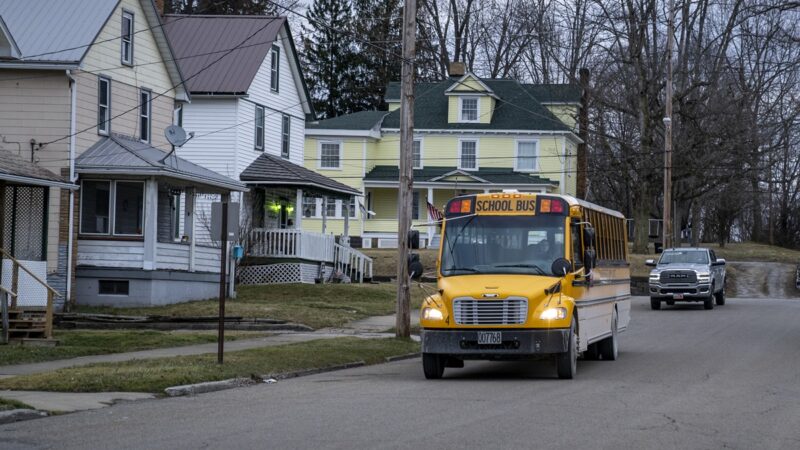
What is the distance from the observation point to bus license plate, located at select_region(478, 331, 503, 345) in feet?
56.7

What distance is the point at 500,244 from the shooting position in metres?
18.5

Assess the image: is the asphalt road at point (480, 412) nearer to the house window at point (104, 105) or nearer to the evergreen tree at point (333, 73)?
the house window at point (104, 105)

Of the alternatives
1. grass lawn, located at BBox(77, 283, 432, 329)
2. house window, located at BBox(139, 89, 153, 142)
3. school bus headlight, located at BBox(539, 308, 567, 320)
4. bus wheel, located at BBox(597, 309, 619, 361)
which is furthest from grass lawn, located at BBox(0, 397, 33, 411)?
house window, located at BBox(139, 89, 153, 142)

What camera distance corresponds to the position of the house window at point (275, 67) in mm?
45500

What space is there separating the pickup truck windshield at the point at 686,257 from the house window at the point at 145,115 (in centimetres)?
1770

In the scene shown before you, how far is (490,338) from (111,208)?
1894 cm

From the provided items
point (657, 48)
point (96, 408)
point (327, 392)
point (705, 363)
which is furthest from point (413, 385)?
point (657, 48)

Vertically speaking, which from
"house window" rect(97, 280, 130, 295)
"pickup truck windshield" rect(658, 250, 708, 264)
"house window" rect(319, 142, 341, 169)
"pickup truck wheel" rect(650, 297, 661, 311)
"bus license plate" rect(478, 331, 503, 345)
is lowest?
"pickup truck wheel" rect(650, 297, 661, 311)

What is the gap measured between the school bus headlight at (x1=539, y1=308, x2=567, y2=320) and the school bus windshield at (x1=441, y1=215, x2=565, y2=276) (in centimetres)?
103

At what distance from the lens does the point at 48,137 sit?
3216 centimetres

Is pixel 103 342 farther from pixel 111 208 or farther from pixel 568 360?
pixel 111 208

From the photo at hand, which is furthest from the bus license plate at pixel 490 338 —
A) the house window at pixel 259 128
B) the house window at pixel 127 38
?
the house window at pixel 259 128

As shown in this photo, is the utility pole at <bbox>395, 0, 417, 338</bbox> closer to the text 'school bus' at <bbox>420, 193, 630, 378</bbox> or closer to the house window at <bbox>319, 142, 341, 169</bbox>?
the text 'school bus' at <bbox>420, 193, 630, 378</bbox>

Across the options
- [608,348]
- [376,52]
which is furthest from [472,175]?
[608,348]
